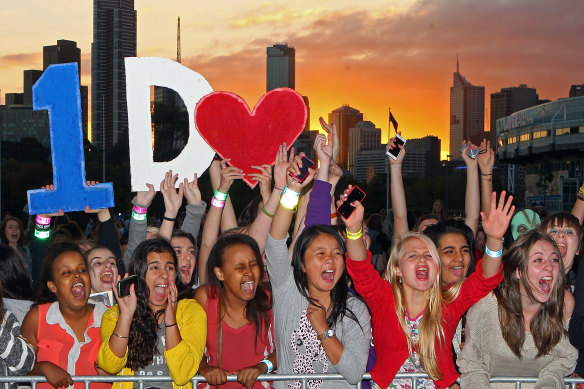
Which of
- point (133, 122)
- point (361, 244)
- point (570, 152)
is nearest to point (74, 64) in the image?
point (133, 122)

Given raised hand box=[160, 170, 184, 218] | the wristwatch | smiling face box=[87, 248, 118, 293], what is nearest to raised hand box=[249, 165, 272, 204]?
raised hand box=[160, 170, 184, 218]

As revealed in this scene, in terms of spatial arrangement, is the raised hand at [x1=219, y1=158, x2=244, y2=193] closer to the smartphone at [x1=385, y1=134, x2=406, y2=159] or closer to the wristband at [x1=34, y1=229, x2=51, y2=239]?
the smartphone at [x1=385, y1=134, x2=406, y2=159]

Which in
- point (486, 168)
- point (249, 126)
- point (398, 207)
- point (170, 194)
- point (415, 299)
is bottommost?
point (415, 299)

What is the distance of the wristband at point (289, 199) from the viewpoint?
4910 mm

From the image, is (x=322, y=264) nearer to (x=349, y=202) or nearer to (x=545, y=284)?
(x=349, y=202)

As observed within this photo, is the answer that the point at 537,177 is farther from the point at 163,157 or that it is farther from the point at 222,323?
the point at 222,323

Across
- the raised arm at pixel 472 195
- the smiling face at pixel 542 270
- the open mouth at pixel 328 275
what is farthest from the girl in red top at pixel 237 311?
the raised arm at pixel 472 195

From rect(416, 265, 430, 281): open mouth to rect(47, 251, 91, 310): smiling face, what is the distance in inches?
89.4

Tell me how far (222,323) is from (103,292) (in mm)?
1065

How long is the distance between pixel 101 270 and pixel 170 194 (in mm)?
965

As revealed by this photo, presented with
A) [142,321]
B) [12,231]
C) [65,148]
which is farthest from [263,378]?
[12,231]

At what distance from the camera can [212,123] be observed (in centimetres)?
689

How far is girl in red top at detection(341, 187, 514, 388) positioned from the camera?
468cm

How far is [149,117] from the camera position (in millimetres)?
6828
